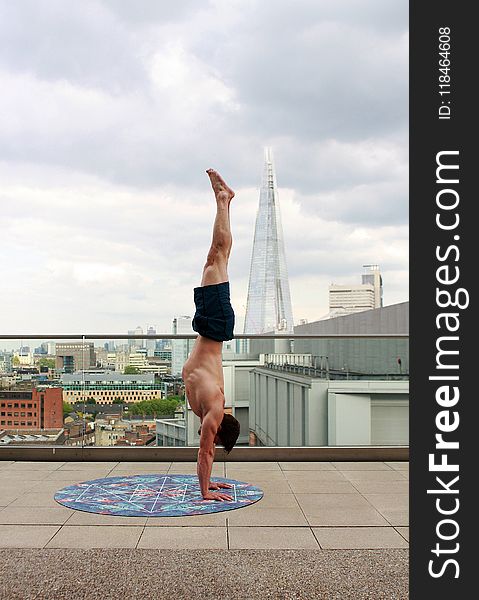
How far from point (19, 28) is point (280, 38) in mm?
4459

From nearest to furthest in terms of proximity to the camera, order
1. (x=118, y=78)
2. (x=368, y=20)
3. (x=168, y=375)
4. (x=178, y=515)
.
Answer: (x=178, y=515), (x=168, y=375), (x=368, y=20), (x=118, y=78)

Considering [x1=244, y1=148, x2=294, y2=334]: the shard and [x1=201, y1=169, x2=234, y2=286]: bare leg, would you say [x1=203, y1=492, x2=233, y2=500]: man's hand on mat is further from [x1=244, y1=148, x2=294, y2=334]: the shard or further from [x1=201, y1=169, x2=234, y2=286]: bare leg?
[x1=244, y1=148, x2=294, y2=334]: the shard

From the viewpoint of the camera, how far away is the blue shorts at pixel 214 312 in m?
4.99

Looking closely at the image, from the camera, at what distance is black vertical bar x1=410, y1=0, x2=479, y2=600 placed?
6.06ft

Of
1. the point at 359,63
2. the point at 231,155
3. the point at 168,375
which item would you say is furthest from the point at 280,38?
the point at 168,375

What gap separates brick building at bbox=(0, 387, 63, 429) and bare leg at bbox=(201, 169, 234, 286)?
7.13 ft

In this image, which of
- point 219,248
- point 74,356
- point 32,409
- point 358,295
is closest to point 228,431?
point 219,248

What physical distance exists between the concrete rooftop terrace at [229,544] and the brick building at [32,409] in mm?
738

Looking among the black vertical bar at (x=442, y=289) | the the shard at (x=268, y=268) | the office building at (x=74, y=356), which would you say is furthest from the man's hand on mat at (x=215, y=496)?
the the shard at (x=268, y=268)

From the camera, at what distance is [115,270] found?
56.1 ft

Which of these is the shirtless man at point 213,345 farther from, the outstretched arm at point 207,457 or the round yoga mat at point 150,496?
the round yoga mat at point 150,496

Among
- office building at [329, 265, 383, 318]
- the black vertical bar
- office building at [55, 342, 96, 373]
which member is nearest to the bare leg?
office building at [55, 342, 96, 373]

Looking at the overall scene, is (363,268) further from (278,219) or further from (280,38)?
(280,38)

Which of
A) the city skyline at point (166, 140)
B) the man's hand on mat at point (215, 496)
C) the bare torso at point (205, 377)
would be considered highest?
the city skyline at point (166, 140)
